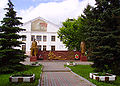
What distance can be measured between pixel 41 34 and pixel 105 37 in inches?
1618

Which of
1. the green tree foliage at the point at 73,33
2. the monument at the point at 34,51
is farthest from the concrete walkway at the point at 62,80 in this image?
the green tree foliage at the point at 73,33

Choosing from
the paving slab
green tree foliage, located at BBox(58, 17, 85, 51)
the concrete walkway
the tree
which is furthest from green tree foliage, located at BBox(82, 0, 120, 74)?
green tree foliage, located at BBox(58, 17, 85, 51)

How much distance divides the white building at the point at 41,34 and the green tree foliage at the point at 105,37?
3915 centimetres

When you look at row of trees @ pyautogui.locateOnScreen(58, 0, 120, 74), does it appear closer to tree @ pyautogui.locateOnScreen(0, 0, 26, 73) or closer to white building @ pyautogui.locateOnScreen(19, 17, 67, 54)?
tree @ pyautogui.locateOnScreen(0, 0, 26, 73)

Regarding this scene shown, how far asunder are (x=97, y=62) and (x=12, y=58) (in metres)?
7.59

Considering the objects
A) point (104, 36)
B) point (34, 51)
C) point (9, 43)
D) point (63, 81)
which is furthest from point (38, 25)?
point (63, 81)

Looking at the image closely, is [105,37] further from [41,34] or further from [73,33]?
[41,34]

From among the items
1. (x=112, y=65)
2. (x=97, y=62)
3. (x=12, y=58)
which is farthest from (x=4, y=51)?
(x=112, y=65)

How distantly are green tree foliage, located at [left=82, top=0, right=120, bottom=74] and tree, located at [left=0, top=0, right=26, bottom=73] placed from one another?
676cm

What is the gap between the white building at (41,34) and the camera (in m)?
51.1

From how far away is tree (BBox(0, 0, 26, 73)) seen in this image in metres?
14.6

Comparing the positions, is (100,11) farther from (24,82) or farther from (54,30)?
(54,30)

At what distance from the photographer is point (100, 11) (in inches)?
530

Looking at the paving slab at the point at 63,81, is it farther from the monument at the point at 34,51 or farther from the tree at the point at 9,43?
the monument at the point at 34,51
